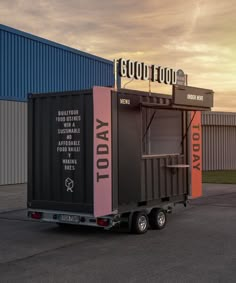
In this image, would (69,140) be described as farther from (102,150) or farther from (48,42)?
(48,42)

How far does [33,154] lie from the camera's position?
34.4ft

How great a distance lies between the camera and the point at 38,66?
23.5 meters

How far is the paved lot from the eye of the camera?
6.85m

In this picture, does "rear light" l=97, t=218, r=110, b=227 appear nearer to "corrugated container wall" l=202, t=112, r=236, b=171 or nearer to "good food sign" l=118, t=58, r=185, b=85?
"good food sign" l=118, t=58, r=185, b=85

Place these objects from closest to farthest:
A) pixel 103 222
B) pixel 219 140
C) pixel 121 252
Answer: pixel 121 252
pixel 103 222
pixel 219 140

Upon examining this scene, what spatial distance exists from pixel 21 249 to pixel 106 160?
233 centimetres

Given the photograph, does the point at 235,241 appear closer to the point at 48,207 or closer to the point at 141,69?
the point at 48,207

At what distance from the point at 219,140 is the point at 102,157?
26188 mm

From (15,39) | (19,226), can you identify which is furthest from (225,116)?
(19,226)

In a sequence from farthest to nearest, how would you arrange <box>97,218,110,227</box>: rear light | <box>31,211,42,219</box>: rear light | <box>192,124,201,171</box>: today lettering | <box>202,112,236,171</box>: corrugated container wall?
<box>202,112,236,171</box>: corrugated container wall
<box>192,124,201,171</box>: today lettering
<box>31,211,42,219</box>: rear light
<box>97,218,110,227</box>: rear light

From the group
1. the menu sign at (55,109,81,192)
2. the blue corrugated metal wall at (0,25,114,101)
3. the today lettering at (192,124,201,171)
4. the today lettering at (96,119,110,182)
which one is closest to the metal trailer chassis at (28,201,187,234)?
the menu sign at (55,109,81,192)

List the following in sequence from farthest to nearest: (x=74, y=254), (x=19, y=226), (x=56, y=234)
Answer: (x=19, y=226)
(x=56, y=234)
(x=74, y=254)

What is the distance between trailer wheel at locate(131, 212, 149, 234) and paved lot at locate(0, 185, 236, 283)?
0.18 meters

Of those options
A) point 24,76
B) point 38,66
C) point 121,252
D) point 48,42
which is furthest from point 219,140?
point 121,252
